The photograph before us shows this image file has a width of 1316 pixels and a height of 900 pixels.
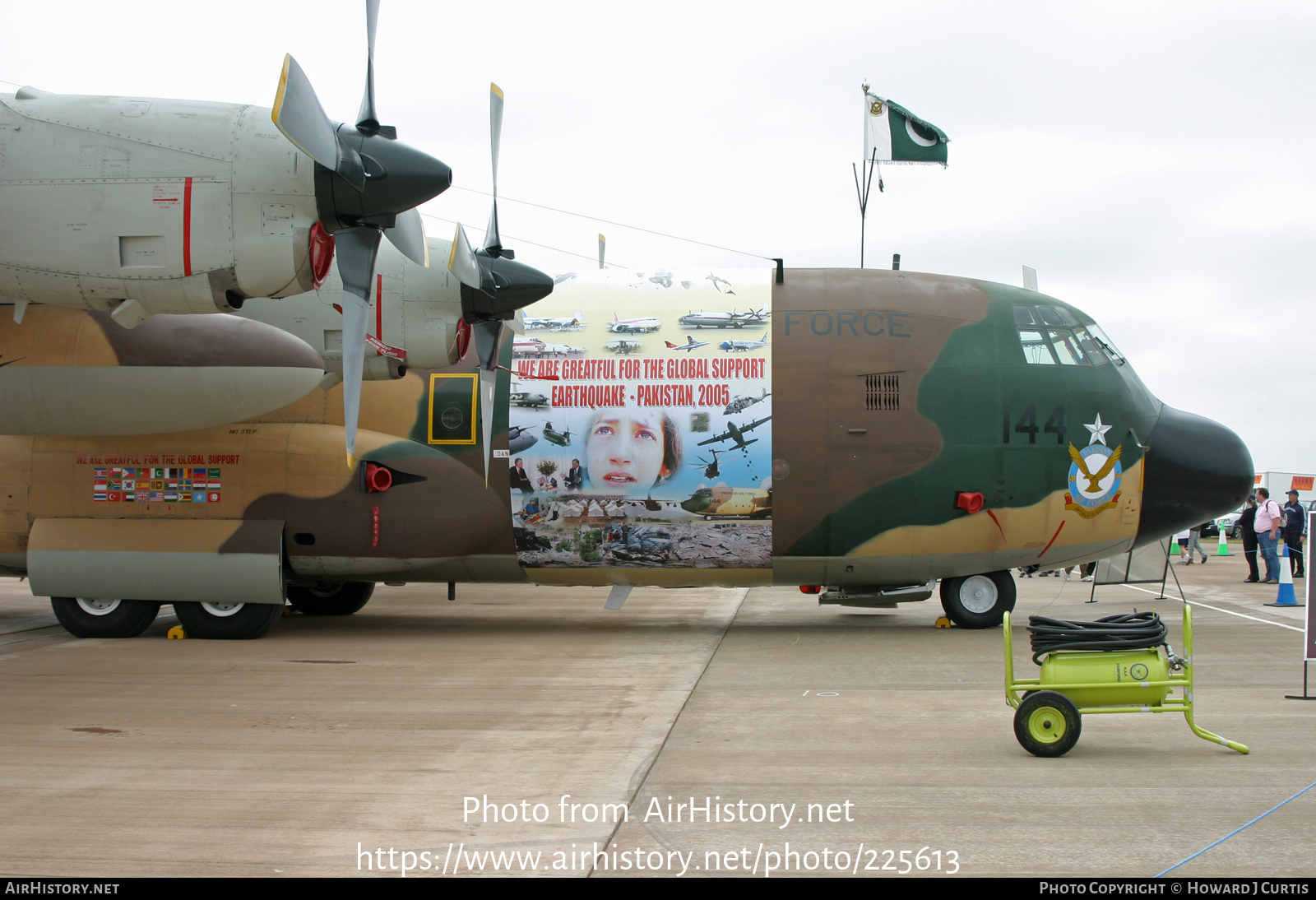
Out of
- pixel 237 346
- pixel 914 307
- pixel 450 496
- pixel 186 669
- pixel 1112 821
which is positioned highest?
pixel 914 307

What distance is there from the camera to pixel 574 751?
23.1 feet

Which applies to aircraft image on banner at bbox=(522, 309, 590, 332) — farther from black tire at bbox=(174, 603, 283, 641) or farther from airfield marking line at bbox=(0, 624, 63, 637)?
airfield marking line at bbox=(0, 624, 63, 637)

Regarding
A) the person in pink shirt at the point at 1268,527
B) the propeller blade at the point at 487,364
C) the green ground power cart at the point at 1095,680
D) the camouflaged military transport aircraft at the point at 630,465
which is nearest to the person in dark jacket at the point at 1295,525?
the person in pink shirt at the point at 1268,527

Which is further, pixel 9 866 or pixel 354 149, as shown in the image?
pixel 354 149

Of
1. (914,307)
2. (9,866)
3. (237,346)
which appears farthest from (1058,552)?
(9,866)

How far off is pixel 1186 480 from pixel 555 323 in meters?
8.17

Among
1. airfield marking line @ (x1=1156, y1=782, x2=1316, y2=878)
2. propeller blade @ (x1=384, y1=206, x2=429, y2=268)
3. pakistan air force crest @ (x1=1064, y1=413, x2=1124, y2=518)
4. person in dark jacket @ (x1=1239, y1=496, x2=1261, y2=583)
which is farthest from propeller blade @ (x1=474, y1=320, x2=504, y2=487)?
person in dark jacket @ (x1=1239, y1=496, x2=1261, y2=583)

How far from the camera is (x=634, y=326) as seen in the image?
506 inches

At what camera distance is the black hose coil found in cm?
673

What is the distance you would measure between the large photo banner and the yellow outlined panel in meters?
0.56

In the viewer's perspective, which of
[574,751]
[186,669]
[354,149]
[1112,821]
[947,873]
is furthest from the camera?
[186,669]

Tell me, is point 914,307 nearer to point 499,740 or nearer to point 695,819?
point 499,740

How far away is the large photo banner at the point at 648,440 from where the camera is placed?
12500 millimetres

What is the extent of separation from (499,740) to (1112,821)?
407 cm
